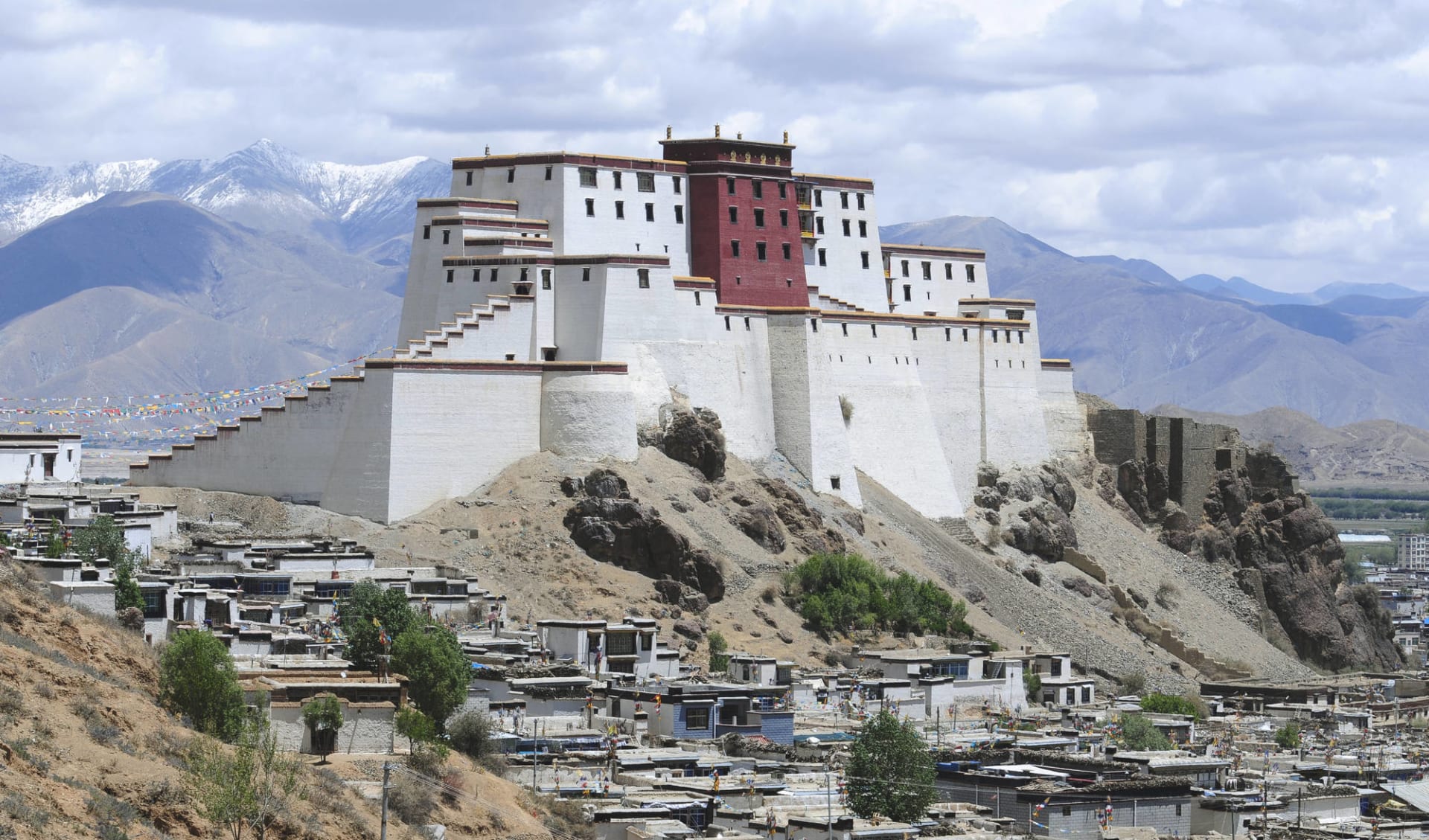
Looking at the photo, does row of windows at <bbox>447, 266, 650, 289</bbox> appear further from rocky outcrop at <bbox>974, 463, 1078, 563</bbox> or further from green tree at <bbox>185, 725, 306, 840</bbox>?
green tree at <bbox>185, 725, 306, 840</bbox>

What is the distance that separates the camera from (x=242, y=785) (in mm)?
33062

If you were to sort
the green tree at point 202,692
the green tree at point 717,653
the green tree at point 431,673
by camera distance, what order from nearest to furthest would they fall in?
the green tree at point 202,692 → the green tree at point 431,673 → the green tree at point 717,653

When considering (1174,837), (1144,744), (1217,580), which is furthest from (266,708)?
(1217,580)

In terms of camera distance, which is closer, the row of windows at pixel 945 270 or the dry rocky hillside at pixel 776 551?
the dry rocky hillside at pixel 776 551

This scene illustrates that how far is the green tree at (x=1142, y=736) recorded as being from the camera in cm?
5906

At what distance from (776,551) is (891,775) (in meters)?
36.5

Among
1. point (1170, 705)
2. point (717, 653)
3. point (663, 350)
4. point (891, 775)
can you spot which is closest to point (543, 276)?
point (663, 350)

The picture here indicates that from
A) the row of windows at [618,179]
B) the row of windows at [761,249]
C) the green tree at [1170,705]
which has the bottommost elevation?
the green tree at [1170,705]

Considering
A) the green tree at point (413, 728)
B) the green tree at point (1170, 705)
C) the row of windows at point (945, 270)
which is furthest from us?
the row of windows at point (945, 270)

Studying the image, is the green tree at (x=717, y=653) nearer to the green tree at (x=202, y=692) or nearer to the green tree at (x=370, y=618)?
the green tree at (x=370, y=618)

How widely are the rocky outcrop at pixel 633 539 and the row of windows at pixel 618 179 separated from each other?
1405cm

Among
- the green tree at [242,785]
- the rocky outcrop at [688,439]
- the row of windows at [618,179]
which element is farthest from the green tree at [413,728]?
the row of windows at [618,179]

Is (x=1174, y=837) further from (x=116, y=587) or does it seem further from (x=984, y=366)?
(x=984, y=366)

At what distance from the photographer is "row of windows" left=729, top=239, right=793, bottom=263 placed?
300 ft
